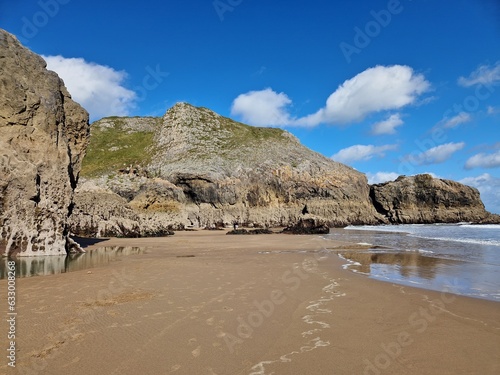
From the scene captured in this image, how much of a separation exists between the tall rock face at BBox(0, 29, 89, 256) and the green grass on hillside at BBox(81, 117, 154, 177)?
3807 centimetres

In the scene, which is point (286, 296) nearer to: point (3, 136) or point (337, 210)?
point (3, 136)

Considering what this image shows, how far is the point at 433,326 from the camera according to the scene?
5188 mm

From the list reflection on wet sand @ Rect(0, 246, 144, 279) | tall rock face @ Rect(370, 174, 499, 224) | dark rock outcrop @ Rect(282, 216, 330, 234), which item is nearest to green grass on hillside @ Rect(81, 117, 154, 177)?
dark rock outcrop @ Rect(282, 216, 330, 234)

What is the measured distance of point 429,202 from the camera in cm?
6419

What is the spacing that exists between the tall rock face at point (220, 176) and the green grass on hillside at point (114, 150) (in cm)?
20

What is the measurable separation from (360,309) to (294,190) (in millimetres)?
48517

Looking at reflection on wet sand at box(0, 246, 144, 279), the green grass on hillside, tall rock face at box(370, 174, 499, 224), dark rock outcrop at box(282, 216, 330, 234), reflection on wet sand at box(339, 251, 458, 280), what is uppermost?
the green grass on hillside

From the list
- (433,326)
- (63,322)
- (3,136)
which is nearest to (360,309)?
(433,326)

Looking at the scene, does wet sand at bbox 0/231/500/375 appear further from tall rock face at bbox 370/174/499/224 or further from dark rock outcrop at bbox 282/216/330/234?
tall rock face at bbox 370/174/499/224

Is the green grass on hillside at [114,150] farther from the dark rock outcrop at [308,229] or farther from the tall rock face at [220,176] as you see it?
the dark rock outcrop at [308,229]

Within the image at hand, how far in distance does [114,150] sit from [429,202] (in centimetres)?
6304

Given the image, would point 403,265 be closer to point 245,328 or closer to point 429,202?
point 245,328

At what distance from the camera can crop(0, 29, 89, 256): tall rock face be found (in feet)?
43.9

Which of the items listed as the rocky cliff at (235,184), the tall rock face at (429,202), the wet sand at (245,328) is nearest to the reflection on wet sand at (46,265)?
the wet sand at (245,328)
